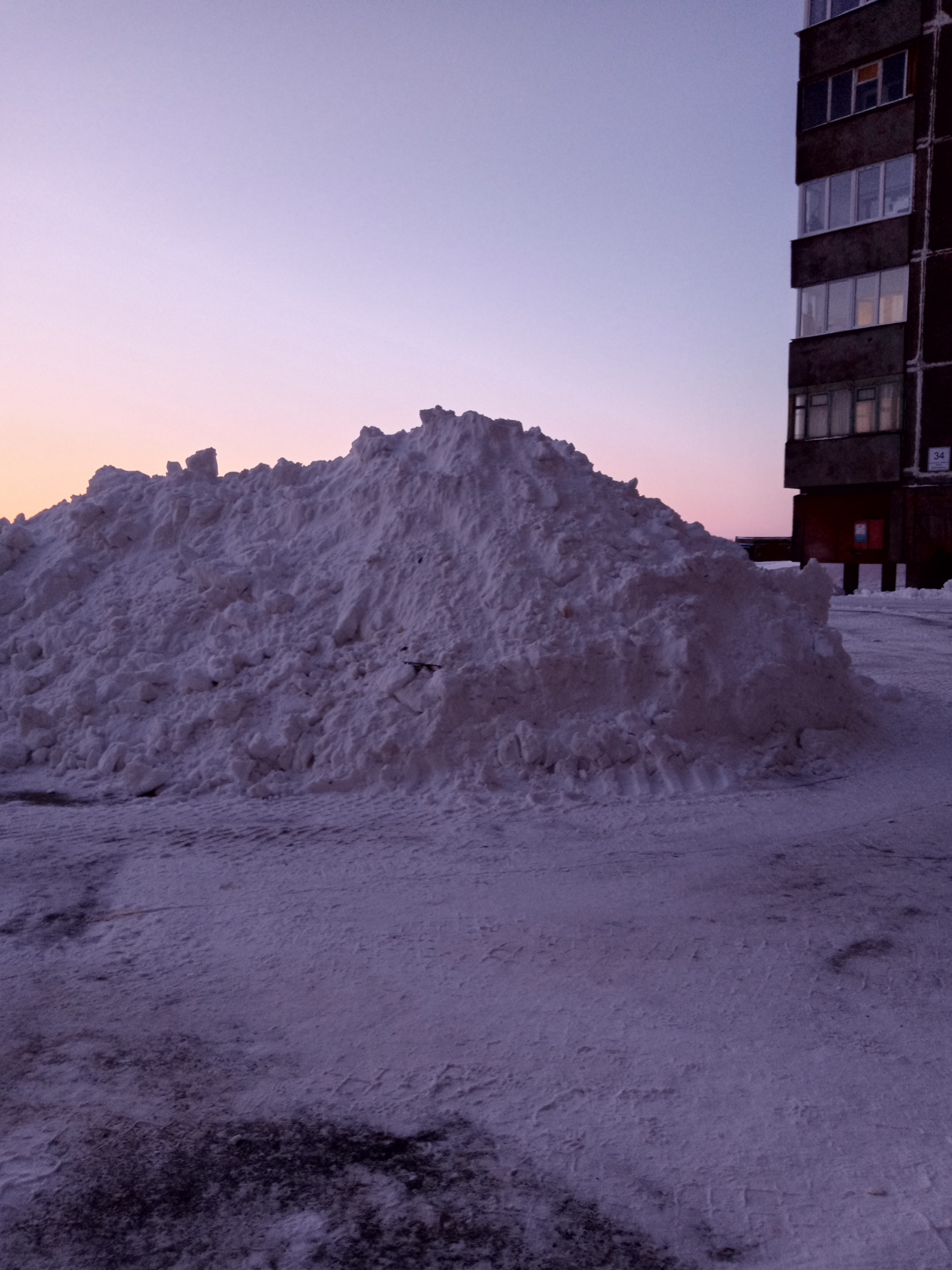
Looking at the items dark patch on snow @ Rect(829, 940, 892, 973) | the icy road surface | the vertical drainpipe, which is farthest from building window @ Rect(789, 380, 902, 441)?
dark patch on snow @ Rect(829, 940, 892, 973)

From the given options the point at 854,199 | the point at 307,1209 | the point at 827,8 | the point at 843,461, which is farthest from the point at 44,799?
the point at 827,8

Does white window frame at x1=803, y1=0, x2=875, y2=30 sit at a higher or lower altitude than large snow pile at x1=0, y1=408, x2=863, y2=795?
higher

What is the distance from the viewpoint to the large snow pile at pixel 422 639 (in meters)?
5.39

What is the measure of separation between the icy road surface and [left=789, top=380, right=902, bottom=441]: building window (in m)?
19.1

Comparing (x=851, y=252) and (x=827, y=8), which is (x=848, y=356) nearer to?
(x=851, y=252)

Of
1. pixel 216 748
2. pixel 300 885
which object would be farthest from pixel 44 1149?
pixel 216 748

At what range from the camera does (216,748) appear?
5.46 metres

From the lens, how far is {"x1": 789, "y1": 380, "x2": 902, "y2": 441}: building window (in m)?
21.2

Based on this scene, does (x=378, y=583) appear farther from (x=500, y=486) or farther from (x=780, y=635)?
(x=780, y=635)

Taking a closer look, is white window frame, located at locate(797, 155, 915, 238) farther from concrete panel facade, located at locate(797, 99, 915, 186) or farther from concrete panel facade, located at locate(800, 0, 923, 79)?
concrete panel facade, located at locate(800, 0, 923, 79)

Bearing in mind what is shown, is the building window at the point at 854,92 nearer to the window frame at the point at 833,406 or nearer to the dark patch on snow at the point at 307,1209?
the window frame at the point at 833,406

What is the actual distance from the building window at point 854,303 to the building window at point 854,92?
3835 millimetres

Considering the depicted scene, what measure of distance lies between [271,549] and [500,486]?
1.77 meters

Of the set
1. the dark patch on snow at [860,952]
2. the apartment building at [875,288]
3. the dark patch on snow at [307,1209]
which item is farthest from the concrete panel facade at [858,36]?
the dark patch on snow at [307,1209]
